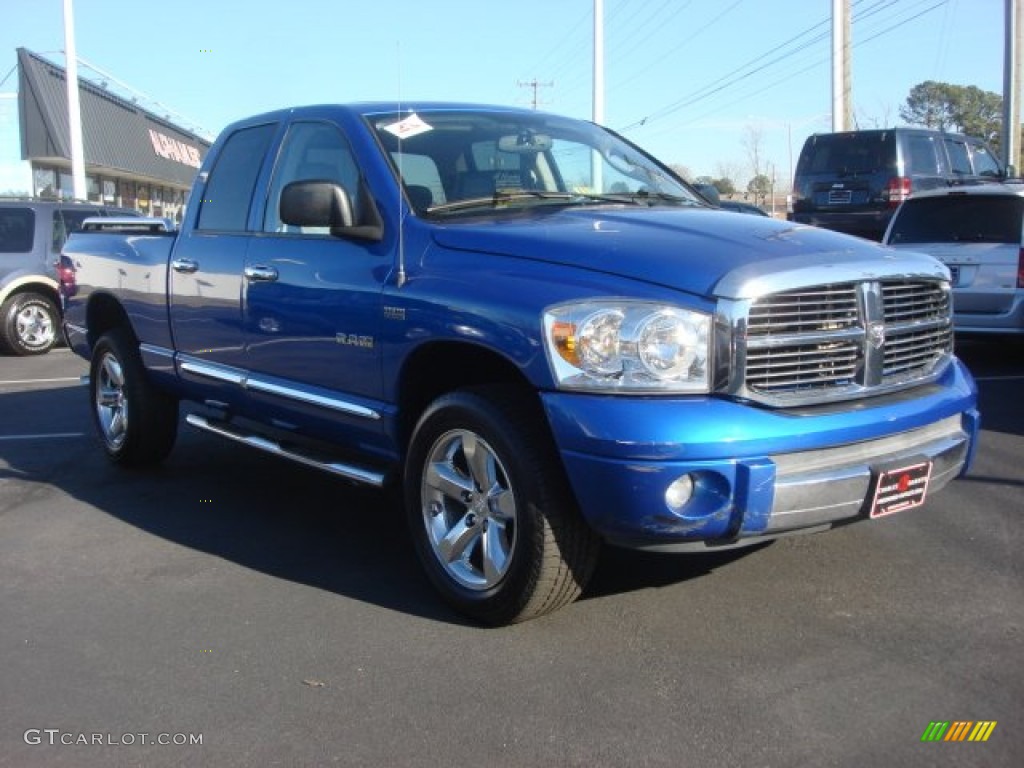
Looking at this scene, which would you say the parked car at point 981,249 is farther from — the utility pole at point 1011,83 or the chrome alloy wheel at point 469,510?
the utility pole at point 1011,83

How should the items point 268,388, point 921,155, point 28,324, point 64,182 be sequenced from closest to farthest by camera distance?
point 268,388, point 28,324, point 921,155, point 64,182

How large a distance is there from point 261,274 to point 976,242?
696cm

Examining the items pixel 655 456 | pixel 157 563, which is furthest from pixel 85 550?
pixel 655 456

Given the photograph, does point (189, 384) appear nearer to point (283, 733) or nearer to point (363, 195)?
point (363, 195)

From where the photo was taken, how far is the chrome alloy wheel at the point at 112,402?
648 centimetres

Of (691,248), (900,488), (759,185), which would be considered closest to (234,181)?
(691,248)

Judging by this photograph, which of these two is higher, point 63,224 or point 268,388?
point 63,224

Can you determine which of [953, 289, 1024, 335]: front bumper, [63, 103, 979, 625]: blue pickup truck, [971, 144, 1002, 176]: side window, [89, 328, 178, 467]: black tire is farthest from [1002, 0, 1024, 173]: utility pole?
[89, 328, 178, 467]: black tire

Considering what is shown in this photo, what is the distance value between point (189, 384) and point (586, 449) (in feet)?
10.4

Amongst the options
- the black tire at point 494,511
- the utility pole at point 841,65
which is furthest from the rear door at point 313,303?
the utility pole at point 841,65

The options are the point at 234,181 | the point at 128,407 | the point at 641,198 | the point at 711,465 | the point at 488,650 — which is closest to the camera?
the point at 711,465

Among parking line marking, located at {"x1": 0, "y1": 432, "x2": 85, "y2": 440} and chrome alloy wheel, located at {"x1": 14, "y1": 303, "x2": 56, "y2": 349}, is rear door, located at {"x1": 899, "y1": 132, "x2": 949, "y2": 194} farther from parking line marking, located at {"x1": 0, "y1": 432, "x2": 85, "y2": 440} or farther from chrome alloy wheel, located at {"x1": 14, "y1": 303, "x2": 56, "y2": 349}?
chrome alloy wheel, located at {"x1": 14, "y1": 303, "x2": 56, "y2": 349}

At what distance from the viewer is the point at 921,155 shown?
14133mm

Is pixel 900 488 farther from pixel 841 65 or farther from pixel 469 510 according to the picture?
pixel 841 65
